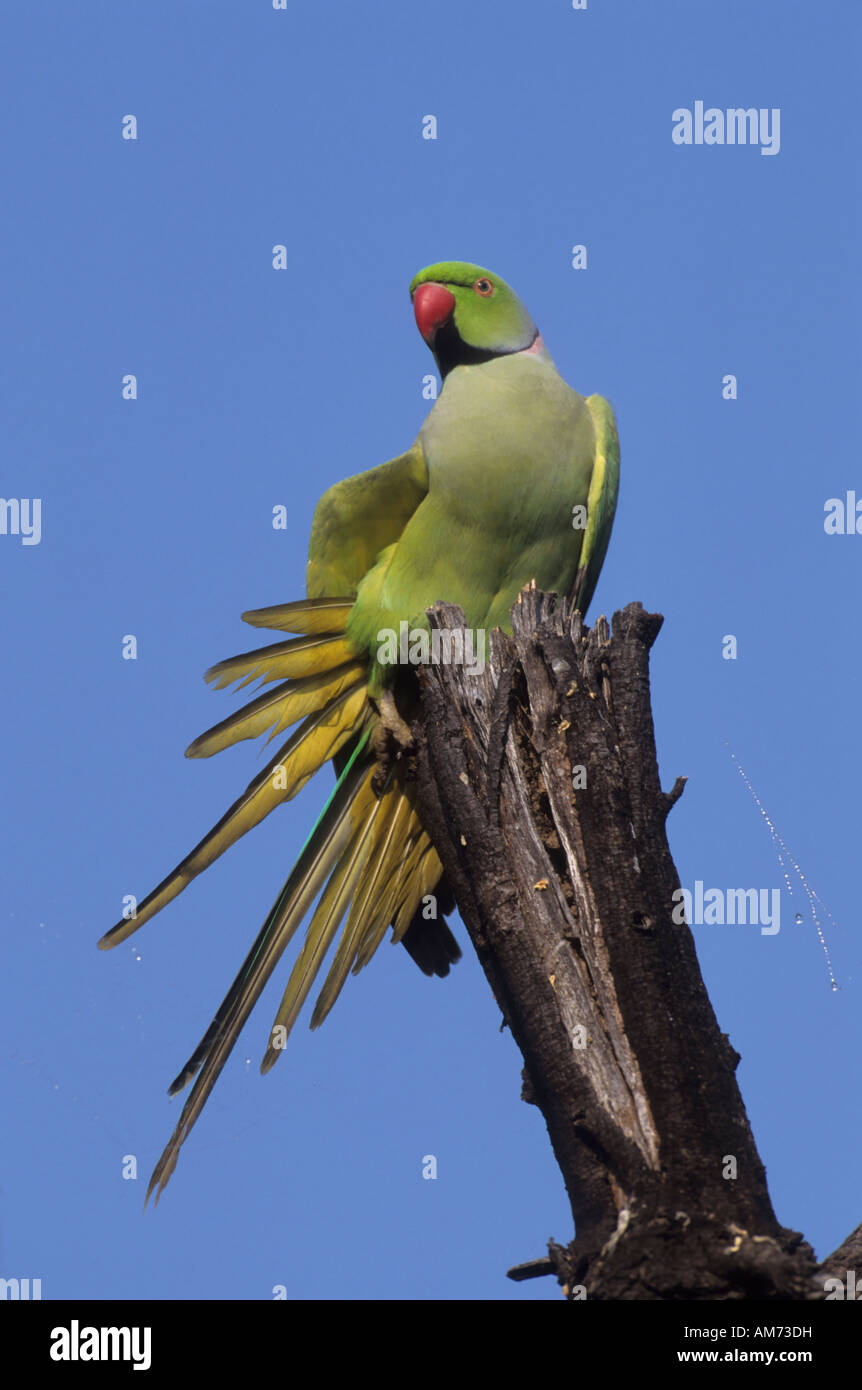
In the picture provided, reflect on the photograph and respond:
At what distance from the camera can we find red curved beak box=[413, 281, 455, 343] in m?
6.83

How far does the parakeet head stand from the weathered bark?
2.12 m

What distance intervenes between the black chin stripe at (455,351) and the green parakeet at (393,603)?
0.02m

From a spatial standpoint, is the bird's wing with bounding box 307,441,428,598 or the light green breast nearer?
the light green breast

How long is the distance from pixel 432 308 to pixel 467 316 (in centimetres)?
19

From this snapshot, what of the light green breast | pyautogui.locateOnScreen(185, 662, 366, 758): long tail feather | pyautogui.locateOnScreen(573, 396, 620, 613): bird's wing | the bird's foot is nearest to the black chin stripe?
the light green breast

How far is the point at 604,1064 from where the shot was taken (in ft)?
14.3

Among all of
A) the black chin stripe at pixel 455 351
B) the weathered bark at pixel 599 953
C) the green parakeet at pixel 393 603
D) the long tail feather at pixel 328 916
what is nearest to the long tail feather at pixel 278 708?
the green parakeet at pixel 393 603

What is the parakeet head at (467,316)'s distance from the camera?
22.3 feet

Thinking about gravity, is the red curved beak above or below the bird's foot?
above

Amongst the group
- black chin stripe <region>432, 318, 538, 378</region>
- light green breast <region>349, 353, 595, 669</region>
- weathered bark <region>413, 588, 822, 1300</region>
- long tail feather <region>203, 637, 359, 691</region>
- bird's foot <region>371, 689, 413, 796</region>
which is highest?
black chin stripe <region>432, 318, 538, 378</region>

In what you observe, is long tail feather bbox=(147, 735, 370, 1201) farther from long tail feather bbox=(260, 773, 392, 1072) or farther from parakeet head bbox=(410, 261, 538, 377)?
parakeet head bbox=(410, 261, 538, 377)

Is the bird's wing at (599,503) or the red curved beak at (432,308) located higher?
the red curved beak at (432,308)

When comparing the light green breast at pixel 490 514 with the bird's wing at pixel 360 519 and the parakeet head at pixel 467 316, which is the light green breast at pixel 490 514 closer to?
the bird's wing at pixel 360 519
